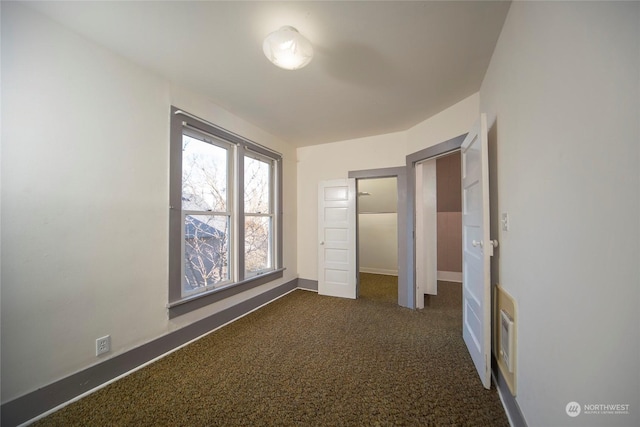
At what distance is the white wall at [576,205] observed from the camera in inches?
23.5

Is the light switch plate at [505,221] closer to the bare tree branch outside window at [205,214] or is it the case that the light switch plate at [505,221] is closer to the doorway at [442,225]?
the doorway at [442,225]

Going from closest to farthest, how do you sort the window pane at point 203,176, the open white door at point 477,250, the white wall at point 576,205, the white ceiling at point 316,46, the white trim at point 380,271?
the white wall at point 576,205
the white ceiling at point 316,46
the open white door at point 477,250
the window pane at point 203,176
the white trim at point 380,271

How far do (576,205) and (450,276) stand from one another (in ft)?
13.5

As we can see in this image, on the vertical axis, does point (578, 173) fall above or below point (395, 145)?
below

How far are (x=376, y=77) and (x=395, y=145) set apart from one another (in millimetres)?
1416

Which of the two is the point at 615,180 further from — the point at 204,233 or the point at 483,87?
the point at 204,233

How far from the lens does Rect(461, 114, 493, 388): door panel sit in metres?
1.54

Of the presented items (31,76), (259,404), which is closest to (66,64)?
(31,76)

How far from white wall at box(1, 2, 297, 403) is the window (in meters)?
0.13

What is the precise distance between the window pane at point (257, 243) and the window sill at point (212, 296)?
163 mm

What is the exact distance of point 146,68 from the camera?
188cm

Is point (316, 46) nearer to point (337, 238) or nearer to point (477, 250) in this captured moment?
point (477, 250)

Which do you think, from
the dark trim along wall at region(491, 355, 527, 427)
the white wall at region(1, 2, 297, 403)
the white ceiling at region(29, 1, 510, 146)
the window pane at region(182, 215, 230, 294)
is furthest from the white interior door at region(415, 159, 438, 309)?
the white wall at region(1, 2, 297, 403)

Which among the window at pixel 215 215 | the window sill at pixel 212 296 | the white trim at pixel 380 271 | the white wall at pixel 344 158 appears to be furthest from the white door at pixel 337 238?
the white trim at pixel 380 271
